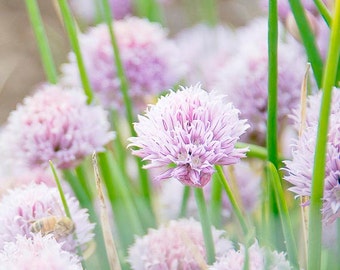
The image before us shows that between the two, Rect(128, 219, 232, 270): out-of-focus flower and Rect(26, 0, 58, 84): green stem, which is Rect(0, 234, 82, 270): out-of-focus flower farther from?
Rect(26, 0, 58, 84): green stem

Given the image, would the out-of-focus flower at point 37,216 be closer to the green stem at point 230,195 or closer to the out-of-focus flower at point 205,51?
the green stem at point 230,195

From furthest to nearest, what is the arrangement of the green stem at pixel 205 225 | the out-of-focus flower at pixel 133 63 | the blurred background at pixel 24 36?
the blurred background at pixel 24 36, the out-of-focus flower at pixel 133 63, the green stem at pixel 205 225

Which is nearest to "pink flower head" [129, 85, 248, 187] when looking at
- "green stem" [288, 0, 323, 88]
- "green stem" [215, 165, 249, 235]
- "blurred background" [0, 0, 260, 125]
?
"green stem" [215, 165, 249, 235]

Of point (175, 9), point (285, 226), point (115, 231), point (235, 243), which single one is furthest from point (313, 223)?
point (175, 9)

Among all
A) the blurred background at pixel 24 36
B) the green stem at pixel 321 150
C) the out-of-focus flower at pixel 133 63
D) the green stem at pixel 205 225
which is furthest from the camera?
the blurred background at pixel 24 36

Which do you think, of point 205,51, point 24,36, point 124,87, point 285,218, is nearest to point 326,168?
point 285,218

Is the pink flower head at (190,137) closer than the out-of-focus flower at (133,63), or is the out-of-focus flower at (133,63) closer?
the pink flower head at (190,137)

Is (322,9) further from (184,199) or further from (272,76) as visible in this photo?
(184,199)

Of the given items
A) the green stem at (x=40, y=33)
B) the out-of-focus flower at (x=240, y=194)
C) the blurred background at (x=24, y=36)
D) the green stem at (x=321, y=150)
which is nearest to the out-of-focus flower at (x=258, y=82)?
the out-of-focus flower at (x=240, y=194)
